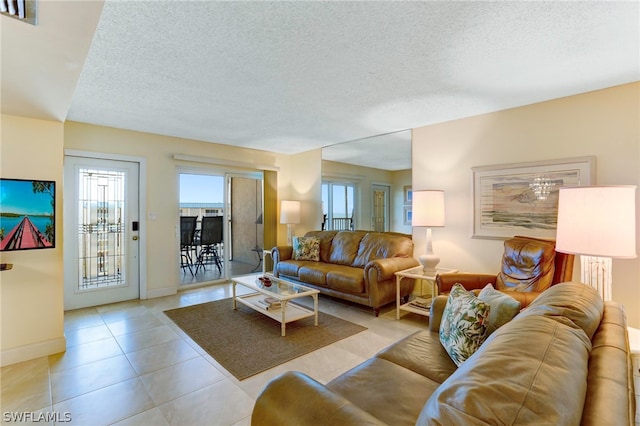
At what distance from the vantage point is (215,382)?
224cm

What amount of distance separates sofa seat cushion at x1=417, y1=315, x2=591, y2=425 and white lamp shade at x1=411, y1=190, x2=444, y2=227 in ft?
8.91

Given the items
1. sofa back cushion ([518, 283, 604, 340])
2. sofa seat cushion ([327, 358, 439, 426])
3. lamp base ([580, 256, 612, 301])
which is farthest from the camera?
lamp base ([580, 256, 612, 301])

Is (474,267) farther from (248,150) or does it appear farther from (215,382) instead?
(248,150)

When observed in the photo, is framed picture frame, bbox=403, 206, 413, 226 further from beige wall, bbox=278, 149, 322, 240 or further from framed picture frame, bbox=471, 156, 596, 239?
beige wall, bbox=278, 149, 322, 240

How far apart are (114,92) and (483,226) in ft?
13.7

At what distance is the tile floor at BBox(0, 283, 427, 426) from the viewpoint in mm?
1905

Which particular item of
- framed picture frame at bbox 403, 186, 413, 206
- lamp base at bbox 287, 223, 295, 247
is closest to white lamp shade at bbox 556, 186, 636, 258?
framed picture frame at bbox 403, 186, 413, 206

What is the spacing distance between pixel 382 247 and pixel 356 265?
18.5 inches

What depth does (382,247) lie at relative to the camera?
13.8 feet

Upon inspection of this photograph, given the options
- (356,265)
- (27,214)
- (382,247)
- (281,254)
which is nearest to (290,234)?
(281,254)

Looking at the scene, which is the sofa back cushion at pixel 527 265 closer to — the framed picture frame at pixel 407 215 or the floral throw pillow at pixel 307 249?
the framed picture frame at pixel 407 215

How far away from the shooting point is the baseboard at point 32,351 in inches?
97.7

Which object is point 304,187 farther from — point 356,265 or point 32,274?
point 32,274

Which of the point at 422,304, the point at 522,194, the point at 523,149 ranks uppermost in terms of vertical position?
the point at 523,149
